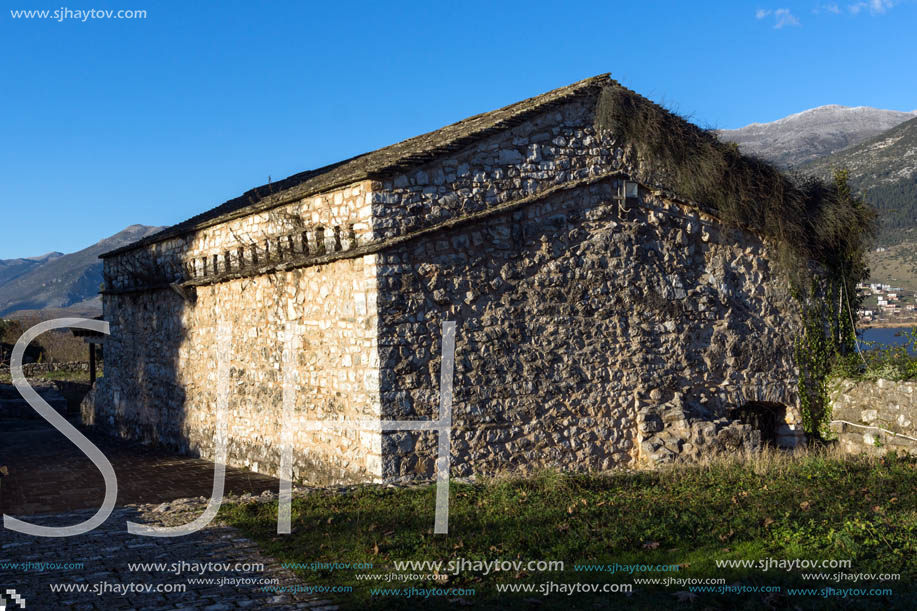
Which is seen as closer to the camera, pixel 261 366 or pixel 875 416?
pixel 875 416

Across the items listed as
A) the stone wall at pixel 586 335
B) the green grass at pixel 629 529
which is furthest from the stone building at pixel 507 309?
the green grass at pixel 629 529

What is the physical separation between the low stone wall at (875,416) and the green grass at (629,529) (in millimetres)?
1801

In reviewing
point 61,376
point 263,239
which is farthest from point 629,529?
point 61,376

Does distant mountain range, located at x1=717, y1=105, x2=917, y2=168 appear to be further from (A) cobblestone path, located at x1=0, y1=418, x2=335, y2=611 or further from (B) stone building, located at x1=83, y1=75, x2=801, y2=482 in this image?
(A) cobblestone path, located at x1=0, y1=418, x2=335, y2=611

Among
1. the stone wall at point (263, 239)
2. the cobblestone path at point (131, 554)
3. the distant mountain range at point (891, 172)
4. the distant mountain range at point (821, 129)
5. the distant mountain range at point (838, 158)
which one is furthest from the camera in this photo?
the distant mountain range at point (821, 129)

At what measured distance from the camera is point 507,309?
10.5m

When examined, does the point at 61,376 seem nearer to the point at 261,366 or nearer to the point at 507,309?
the point at 261,366

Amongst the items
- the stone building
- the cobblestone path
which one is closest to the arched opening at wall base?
the stone building

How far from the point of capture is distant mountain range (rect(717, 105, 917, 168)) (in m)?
108

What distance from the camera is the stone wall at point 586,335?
32.6ft

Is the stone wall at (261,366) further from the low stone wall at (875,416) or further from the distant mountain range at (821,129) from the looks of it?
the distant mountain range at (821,129)

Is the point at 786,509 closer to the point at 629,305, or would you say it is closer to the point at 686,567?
the point at 686,567

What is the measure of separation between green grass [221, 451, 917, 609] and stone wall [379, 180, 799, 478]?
1254 millimetres

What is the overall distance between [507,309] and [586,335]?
137 centimetres
